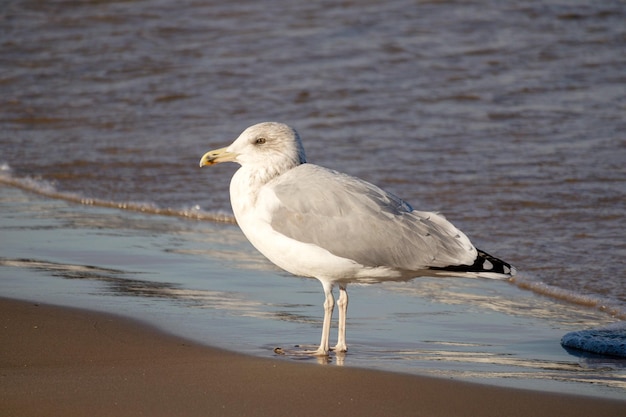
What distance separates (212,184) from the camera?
10.1m

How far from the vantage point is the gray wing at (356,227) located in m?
5.55

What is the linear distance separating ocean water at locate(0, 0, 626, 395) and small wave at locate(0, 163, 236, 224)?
3 cm

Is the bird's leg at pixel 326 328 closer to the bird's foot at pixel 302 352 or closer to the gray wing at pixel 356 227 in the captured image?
the bird's foot at pixel 302 352

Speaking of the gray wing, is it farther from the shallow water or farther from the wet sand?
the wet sand

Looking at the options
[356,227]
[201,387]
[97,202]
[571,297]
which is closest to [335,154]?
[97,202]

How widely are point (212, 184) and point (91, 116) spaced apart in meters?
3.09

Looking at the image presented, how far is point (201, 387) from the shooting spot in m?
4.66

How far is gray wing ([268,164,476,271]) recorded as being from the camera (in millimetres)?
5551

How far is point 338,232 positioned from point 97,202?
4.41m

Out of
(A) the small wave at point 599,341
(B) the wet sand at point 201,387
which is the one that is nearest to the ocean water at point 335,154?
(A) the small wave at point 599,341

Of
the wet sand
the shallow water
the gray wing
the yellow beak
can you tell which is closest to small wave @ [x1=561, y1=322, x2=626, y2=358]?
the shallow water

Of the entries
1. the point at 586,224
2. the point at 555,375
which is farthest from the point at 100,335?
the point at 586,224

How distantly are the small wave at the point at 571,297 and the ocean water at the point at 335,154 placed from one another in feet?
0.05

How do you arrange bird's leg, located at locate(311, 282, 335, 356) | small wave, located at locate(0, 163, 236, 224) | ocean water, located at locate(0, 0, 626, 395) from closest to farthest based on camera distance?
bird's leg, located at locate(311, 282, 335, 356) → ocean water, located at locate(0, 0, 626, 395) → small wave, located at locate(0, 163, 236, 224)
